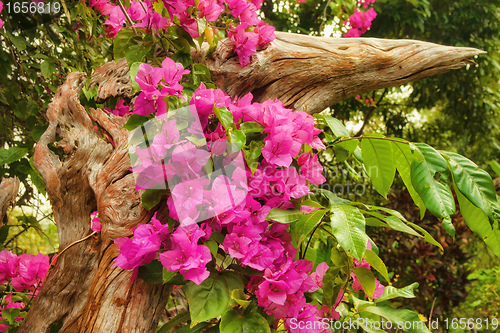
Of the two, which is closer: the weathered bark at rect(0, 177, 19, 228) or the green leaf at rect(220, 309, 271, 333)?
the green leaf at rect(220, 309, 271, 333)

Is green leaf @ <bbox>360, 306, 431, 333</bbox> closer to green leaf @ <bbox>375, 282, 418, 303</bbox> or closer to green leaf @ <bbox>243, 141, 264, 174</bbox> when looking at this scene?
green leaf @ <bbox>375, 282, 418, 303</bbox>

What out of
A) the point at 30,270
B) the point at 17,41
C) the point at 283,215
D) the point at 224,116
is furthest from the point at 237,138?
the point at 17,41

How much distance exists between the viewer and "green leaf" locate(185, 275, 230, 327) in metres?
0.74

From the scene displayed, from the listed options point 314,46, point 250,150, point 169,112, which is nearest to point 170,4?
point 169,112

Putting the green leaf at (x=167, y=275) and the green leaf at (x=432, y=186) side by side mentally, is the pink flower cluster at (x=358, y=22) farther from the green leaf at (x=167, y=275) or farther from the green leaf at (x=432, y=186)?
the green leaf at (x=167, y=275)

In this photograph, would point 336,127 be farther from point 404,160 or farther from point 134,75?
point 134,75

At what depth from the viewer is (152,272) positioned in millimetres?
869

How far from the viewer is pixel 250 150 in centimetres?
87

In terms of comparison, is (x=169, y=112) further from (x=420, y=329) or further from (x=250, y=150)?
(x=420, y=329)

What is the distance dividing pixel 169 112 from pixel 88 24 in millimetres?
923

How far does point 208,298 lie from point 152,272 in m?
0.18

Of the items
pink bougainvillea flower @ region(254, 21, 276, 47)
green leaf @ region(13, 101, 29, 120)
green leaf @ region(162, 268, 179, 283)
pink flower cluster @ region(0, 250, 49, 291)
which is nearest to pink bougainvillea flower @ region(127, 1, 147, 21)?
pink bougainvillea flower @ region(254, 21, 276, 47)

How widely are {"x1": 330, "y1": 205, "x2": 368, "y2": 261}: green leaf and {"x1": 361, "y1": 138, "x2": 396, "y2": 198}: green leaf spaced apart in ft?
0.82

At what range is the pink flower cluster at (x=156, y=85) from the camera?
0.83 m
